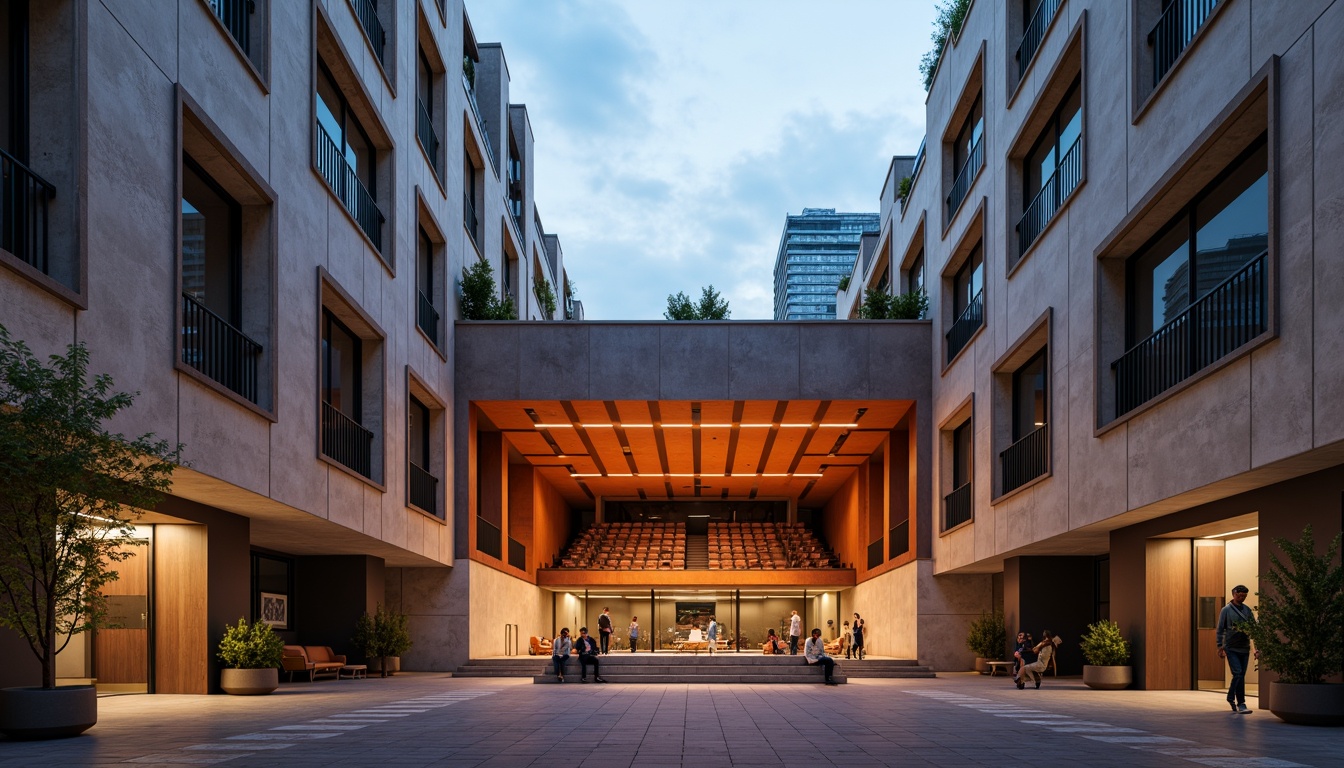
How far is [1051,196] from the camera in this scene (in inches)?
779

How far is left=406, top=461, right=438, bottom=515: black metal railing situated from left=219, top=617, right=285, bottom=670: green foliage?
610cm

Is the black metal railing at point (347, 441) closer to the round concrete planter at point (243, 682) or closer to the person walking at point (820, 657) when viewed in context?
the round concrete planter at point (243, 682)

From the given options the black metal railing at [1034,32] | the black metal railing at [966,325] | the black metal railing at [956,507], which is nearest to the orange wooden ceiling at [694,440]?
the black metal railing at [966,325]

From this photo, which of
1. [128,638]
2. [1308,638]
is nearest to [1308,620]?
[1308,638]

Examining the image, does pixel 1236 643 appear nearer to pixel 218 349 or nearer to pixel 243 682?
pixel 218 349

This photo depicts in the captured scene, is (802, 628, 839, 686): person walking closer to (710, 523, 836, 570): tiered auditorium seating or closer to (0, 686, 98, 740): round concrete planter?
(0, 686, 98, 740): round concrete planter

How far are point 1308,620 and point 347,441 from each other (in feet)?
47.7

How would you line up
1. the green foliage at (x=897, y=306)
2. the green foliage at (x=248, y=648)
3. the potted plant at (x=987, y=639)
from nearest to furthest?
the green foliage at (x=248, y=648)
the potted plant at (x=987, y=639)
the green foliage at (x=897, y=306)

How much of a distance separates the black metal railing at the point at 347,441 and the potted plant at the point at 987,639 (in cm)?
1337

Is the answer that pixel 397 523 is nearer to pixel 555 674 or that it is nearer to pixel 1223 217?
pixel 555 674

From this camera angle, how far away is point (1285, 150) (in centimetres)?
1140

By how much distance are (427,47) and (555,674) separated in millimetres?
13654

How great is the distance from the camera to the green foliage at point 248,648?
1712cm

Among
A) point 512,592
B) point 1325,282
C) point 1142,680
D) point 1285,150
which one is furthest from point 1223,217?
point 512,592
